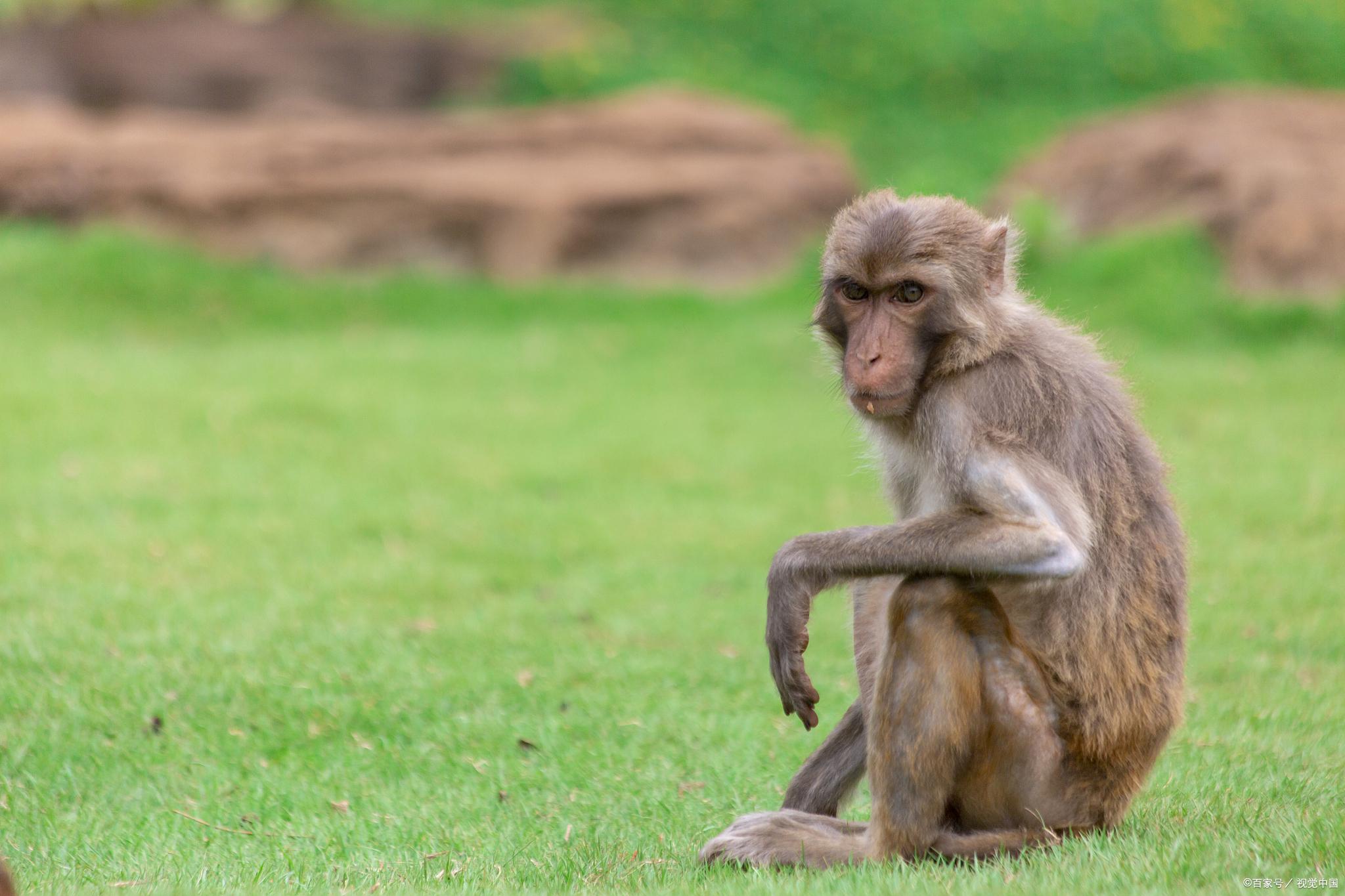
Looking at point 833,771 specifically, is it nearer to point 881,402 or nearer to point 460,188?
point 881,402

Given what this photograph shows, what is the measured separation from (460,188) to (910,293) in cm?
1108

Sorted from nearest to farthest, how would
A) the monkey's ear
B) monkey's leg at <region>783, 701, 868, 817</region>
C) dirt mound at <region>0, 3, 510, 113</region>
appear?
the monkey's ear < monkey's leg at <region>783, 701, 868, 817</region> < dirt mound at <region>0, 3, 510, 113</region>

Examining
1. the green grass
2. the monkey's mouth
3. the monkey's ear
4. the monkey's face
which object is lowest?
the green grass

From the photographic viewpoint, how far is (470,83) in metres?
19.2

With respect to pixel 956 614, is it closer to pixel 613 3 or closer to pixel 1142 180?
pixel 1142 180

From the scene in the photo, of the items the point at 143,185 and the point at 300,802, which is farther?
the point at 143,185

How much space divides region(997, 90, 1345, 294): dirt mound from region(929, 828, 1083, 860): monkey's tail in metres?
9.96

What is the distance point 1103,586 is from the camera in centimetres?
431

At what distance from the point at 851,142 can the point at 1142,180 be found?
4.64 m

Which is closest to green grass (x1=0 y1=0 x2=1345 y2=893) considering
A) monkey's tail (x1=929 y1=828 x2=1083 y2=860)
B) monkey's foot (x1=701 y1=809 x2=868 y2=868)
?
monkey's tail (x1=929 y1=828 x2=1083 y2=860)

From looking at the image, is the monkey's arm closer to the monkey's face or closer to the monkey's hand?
the monkey's hand

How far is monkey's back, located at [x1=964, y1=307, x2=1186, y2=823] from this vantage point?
429 centimetres

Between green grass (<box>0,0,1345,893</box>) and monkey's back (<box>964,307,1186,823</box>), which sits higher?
monkey's back (<box>964,307,1186,823</box>)

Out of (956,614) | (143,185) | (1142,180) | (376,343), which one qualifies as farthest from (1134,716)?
(143,185)
